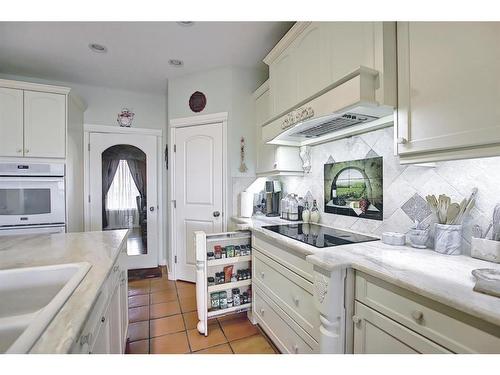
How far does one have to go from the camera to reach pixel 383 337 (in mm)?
950

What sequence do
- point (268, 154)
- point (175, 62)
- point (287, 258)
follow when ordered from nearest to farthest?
1. point (287, 258)
2. point (268, 154)
3. point (175, 62)

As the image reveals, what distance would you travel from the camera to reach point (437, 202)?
120 centimetres

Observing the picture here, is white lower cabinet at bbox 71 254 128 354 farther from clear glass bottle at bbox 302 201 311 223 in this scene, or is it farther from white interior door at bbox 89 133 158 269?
white interior door at bbox 89 133 158 269

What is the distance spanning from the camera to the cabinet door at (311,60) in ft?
4.68

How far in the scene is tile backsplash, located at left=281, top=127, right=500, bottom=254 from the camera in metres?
1.10

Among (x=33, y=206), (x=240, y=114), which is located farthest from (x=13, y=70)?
(x=240, y=114)

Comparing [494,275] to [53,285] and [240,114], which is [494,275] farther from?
[240,114]

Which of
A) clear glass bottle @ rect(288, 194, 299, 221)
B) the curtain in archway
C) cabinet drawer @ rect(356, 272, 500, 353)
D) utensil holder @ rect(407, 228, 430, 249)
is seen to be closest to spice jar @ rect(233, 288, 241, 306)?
clear glass bottle @ rect(288, 194, 299, 221)

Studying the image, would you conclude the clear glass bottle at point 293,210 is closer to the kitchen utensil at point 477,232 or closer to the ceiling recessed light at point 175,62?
the kitchen utensil at point 477,232

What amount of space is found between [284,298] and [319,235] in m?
0.48

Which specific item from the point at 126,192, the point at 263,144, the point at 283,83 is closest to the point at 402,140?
the point at 283,83

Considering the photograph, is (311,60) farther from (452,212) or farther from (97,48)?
(97,48)

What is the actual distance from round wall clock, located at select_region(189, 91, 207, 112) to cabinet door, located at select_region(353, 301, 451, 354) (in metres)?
2.52

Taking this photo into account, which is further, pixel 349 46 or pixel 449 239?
pixel 349 46
